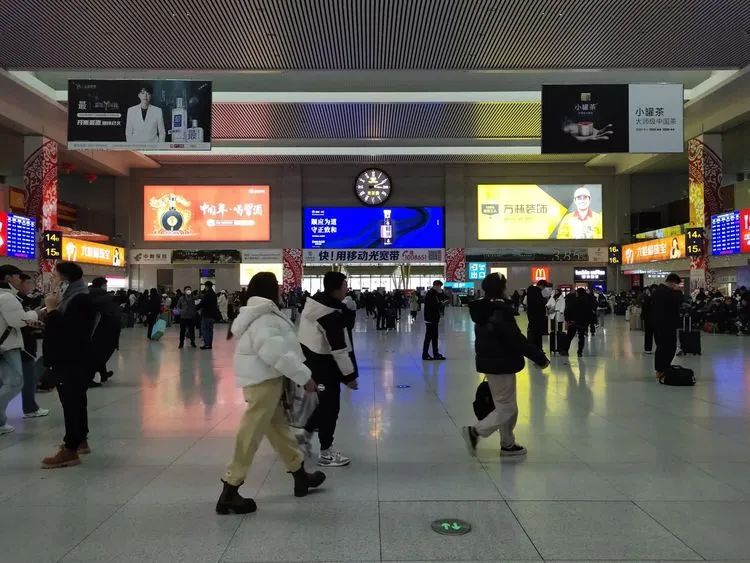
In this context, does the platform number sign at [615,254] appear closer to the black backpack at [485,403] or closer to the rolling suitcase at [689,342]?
the rolling suitcase at [689,342]

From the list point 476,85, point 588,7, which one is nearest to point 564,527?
point 588,7

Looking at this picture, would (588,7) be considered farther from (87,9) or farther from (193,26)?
(87,9)

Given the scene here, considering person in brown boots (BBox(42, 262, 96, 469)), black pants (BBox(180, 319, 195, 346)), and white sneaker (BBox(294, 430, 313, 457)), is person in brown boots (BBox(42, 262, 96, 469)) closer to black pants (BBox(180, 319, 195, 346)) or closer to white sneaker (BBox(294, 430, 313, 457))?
white sneaker (BBox(294, 430, 313, 457))

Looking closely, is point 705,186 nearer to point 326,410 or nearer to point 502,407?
point 502,407

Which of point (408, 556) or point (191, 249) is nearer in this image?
point (408, 556)

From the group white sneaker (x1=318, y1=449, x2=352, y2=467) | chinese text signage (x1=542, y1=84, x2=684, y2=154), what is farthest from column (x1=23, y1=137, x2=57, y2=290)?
white sneaker (x1=318, y1=449, x2=352, y2=467)

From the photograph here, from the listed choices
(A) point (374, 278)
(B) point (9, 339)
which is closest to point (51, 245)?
(B) point (9, 339)

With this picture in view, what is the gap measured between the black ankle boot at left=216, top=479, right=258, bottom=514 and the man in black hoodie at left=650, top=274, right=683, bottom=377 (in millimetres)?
6621

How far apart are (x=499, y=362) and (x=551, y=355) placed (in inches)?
301

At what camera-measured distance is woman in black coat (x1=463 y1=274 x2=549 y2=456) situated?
4.37 m

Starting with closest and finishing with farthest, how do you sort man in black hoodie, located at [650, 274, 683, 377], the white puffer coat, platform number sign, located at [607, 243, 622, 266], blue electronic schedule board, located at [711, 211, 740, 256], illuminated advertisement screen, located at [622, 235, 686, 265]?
the white puffer coat < man in black hoodie, located at [650, 274, 683, 377] < blue electronic schedule board, located at [711, 211, 740, 256] < illuminated advertisement screen, located at [622, 235, 686, 265] < platform number sign, located at [607, 243, 622, 266]

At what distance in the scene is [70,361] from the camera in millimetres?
4301

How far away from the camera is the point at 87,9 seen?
13555 mm

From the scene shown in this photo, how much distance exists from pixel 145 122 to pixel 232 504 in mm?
9864
